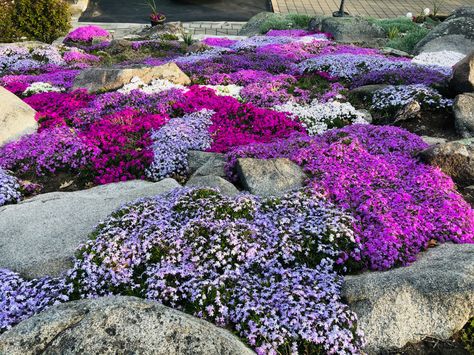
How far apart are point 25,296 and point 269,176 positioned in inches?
177

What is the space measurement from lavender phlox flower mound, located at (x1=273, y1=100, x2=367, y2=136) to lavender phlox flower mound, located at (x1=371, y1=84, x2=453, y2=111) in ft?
3.05

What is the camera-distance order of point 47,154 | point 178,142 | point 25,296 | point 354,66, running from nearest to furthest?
point 25,296, point 47,154, point 178,142, point 354,66

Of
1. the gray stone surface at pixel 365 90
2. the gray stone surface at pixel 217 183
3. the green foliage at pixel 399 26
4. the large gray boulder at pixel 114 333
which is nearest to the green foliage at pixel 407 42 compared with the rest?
the green foliage at pixel 399 26

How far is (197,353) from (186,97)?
10575mm

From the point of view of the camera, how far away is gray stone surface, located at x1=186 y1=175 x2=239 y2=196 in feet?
26.2

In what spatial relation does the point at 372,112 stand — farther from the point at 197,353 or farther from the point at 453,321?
the point at 197,353

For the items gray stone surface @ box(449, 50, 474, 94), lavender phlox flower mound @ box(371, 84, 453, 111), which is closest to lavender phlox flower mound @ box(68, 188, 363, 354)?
lavender phlox flower mound @ box(371, 84, 453, 111)

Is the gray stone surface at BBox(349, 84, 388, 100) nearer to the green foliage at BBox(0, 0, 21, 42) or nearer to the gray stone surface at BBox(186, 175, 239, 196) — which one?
the gray stone surface at BBox(186, 175, 239, 196)

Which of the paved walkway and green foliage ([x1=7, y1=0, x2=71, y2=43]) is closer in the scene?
green foliage ([x1=7, y1=0, x2=71, y2=43])

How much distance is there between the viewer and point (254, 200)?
735 centimetres

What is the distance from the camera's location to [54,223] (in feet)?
24.8

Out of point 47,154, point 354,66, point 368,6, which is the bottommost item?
point 47,154

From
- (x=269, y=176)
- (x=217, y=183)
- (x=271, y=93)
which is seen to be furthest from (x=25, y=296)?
(x=271, y=93)

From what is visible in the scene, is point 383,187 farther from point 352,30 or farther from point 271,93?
point 352,30
